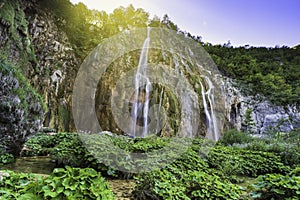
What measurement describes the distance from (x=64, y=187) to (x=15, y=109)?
11.3ft

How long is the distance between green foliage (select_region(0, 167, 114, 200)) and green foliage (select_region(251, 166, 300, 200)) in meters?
2.80

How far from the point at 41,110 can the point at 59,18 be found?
11170 millimetres

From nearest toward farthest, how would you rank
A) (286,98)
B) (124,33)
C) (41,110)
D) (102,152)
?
(102,152) → (41,110) → (124,33) → (286,98)

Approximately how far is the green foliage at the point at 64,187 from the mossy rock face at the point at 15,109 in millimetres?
2622

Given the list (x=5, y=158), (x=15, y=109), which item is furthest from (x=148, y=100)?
(x=15, y=109)

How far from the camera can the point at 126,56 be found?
56.3 feet

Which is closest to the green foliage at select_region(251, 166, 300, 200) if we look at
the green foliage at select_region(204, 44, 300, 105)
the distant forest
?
the distant forest

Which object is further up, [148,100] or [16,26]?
[16,26]

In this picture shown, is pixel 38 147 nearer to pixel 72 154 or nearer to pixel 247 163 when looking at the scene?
pixel 72 154

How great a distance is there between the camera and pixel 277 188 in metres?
3.46

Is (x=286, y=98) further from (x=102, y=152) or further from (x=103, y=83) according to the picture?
A: (x=102, y=152)

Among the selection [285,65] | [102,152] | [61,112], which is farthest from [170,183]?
[285,65]

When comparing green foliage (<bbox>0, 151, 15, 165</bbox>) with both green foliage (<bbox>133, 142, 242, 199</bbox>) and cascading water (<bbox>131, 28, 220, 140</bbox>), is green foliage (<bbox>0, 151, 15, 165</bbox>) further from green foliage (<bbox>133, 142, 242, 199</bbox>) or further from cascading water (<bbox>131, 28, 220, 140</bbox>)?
cascading water (<bbox>131, 28, 220, 140</bbox>)

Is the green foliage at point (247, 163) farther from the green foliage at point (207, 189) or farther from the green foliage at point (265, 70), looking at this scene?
the green foliage at point (265, 70)
